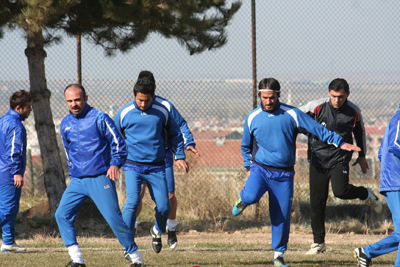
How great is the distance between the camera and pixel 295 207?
9.48m

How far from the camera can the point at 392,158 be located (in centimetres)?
445

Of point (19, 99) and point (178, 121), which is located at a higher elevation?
point (19, 99)

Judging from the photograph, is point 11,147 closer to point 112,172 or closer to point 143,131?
point 143,131

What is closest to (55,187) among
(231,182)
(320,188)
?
(231,182)

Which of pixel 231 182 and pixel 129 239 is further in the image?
pixel 231 182

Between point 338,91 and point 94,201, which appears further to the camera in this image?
point 338,91

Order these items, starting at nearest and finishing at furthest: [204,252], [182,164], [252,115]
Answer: [252,115], [182,164], [204,252]

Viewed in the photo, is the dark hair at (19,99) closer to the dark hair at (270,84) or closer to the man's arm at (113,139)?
the man's arm at (113,139)

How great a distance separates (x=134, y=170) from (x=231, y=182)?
4.59 meters

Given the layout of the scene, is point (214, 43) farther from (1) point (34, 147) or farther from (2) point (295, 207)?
(1) point (34, 147)

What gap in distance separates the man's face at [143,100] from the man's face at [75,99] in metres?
0.83

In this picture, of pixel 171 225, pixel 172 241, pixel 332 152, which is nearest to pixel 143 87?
pixel 171 225

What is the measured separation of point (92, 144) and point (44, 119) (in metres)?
4.29

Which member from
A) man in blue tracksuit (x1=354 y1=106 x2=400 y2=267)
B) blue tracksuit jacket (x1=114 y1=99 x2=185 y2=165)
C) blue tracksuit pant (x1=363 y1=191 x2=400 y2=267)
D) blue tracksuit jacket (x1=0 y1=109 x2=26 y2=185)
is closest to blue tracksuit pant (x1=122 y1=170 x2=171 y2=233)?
blue tracksuit jacket (x1=114 y1=99 x2=185 y2=165)
